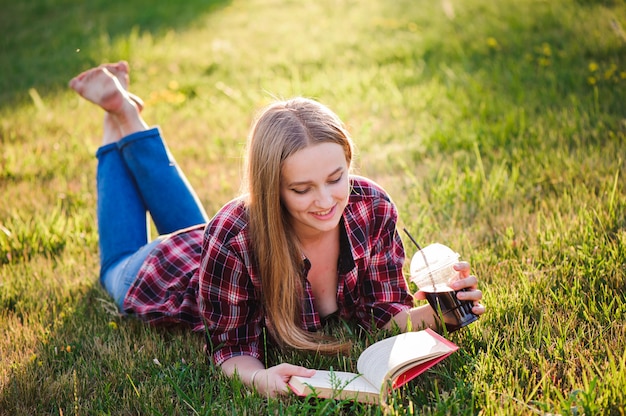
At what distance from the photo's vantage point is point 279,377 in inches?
84.0

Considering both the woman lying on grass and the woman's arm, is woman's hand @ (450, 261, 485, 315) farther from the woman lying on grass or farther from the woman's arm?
the woman's arm

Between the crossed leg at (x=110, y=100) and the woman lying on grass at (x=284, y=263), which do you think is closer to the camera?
the woman lying on grass at (x=284, y=263)

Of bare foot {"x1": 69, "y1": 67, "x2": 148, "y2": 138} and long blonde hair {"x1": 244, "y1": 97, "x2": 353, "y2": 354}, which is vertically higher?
bare foot {"x1": 69, "y1": 67, "x2": 148, "y2": 138}

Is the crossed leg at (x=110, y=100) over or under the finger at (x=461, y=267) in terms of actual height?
over

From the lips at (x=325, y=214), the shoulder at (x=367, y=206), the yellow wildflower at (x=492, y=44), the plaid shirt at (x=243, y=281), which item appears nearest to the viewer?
the lips at (x=325, y=214)

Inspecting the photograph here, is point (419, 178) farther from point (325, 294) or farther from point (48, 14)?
point (48, 14)

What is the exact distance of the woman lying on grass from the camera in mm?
2199

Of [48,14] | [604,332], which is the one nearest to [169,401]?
[604,332]

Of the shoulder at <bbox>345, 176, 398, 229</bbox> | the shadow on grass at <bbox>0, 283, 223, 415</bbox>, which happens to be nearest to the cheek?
the shoulder at <bbox>345, 176, 398, 229</bbox>

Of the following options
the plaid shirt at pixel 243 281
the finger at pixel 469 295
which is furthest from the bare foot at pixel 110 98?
the finger at pixel 469 295

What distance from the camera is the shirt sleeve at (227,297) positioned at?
2316 mm

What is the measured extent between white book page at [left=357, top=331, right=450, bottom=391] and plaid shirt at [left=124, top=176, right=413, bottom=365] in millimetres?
373

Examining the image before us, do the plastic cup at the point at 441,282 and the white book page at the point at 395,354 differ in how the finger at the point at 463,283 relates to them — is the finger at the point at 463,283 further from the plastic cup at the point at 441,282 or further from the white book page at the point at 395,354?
the white book page at the point at 395,354

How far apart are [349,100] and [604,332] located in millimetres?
3410
